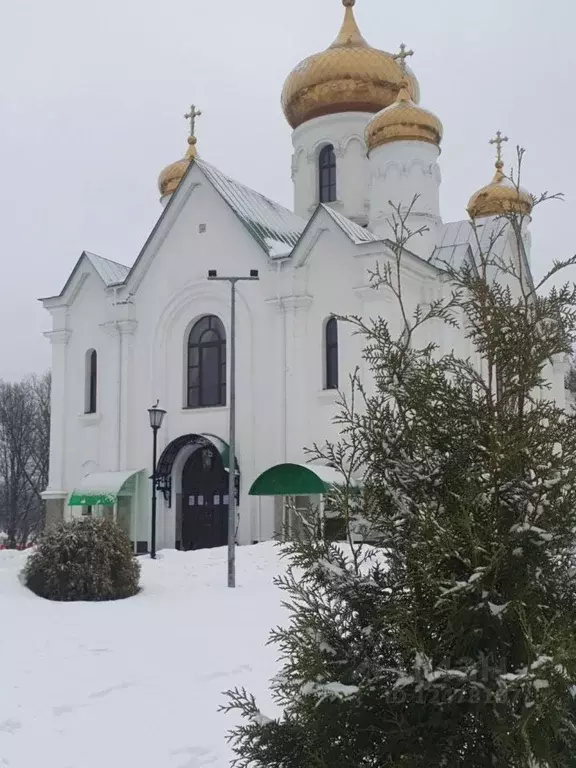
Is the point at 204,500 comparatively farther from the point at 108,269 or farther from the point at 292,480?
the point at 108,269

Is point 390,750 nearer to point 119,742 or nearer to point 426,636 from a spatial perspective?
point 426,636

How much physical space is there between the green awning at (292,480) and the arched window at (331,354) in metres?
2.46

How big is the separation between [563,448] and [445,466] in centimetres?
46

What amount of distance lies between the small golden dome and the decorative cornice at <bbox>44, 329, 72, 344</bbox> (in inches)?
413

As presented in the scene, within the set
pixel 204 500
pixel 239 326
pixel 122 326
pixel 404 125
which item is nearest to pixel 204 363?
pixel 239 326

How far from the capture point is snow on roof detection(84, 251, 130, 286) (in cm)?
2539

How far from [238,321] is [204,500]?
4.79 m

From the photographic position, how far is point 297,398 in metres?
21.3

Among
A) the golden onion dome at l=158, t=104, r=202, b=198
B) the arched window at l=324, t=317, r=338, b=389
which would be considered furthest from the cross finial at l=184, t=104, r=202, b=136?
the arched window at l=324, t=317, r=338, b=389

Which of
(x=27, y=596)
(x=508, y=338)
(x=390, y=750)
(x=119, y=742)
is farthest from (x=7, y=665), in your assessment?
(x=508, y=338)

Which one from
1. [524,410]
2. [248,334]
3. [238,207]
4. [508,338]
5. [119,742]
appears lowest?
[119,742]

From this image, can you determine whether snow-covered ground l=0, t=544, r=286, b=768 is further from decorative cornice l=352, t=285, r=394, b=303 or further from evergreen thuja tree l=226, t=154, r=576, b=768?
decorative cornice l=352, t=285, r=394, b=303

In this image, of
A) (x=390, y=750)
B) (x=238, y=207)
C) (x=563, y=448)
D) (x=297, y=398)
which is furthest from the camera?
(x=238, y=207)

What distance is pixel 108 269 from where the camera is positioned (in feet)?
85.4
